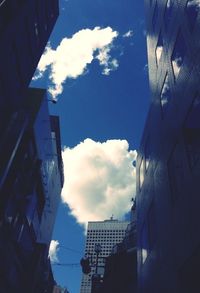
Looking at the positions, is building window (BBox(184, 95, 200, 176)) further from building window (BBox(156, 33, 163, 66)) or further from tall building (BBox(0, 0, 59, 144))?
tall building (BBox(0, 0, 59, 144))

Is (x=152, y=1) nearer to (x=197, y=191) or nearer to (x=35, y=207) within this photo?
(x=197, y=191)

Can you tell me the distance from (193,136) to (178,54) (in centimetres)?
532

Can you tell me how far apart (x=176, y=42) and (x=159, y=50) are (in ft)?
16.7

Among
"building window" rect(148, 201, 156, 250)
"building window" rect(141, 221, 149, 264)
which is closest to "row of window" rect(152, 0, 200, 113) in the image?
"building window" rect(148, 201, 156, 250)

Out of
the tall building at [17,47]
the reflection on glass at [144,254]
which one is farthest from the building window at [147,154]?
the tall building at [17,47]

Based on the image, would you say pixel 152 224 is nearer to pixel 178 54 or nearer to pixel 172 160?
pixel 172 160

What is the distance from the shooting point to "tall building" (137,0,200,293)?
11461 mm

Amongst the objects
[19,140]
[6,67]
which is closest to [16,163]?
[19,140]

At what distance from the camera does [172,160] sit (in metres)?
14.6

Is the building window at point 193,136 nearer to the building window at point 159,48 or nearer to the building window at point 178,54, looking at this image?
the building window at point 178,54

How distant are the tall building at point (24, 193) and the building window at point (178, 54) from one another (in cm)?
1470

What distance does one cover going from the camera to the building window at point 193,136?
11.3m

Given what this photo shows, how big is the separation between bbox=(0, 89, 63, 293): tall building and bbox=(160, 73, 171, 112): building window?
13087 mm

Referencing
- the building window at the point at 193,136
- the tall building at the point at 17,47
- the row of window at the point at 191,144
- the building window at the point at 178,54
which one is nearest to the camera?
the building window at the point at 193,136
